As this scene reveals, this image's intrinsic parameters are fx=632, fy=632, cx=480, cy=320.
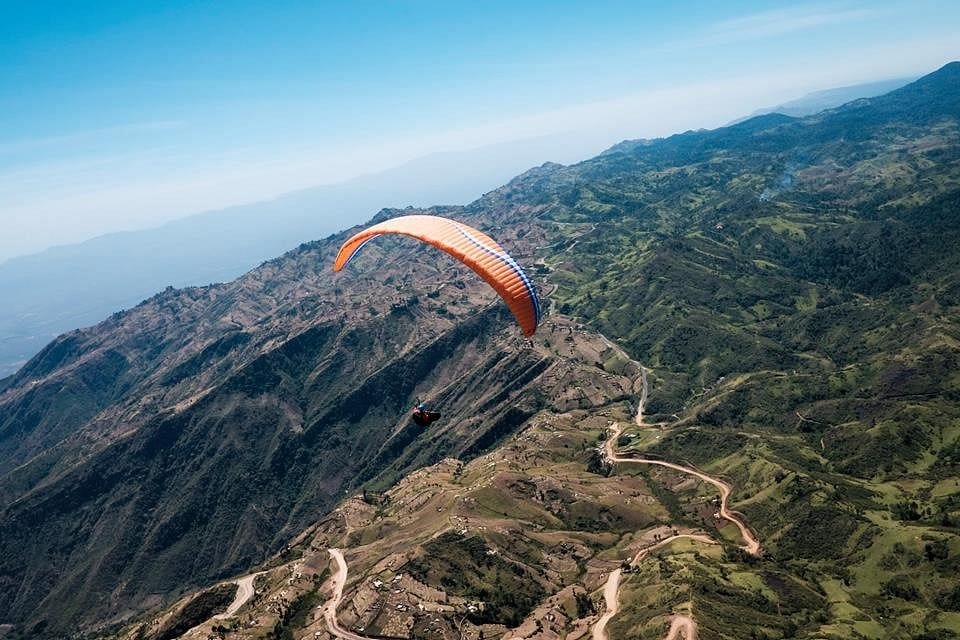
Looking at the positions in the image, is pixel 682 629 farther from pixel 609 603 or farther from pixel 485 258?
pixel 485 258

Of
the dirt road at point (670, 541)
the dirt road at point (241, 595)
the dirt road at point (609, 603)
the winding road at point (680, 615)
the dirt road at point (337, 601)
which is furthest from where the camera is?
the dirt road at point (241, 595)

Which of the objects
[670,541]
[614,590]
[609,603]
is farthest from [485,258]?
[670,541]

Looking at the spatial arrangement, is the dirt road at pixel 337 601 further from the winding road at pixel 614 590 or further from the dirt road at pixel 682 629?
the dirt road at pixel 682 629

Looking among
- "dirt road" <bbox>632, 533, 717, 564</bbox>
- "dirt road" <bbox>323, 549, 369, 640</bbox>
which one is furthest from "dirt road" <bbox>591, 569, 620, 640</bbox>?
"dirt road" <bbox>323, 549, 369, 640</bbox>

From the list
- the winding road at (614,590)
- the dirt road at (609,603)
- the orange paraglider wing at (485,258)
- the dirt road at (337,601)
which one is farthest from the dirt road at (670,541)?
the orange paraglider wing at (485,258)

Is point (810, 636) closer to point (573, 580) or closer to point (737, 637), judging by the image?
point (737, 637)

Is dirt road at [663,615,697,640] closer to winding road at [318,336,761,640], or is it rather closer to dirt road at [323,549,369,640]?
winding road at [318,336,761,640]
